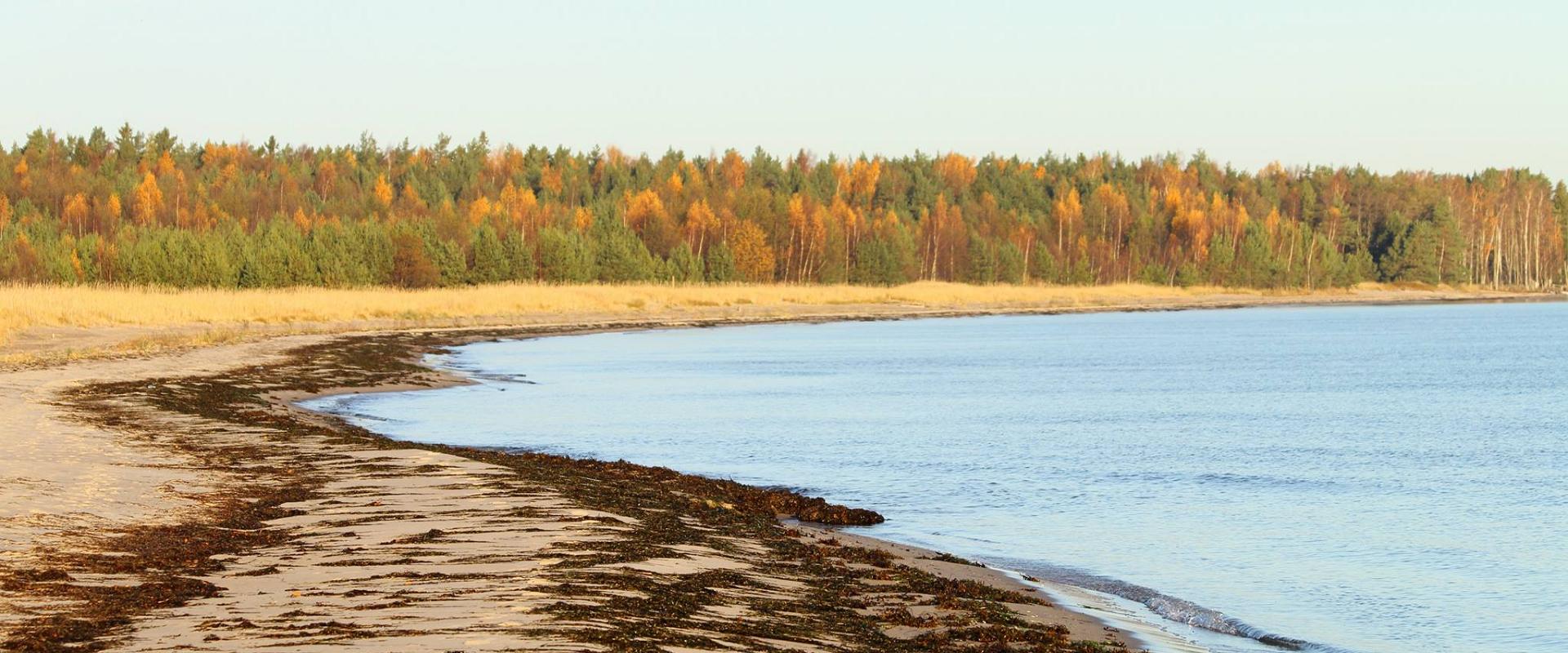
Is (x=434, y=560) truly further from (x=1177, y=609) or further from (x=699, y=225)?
(x=699, y=225)

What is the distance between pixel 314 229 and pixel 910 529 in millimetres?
78425

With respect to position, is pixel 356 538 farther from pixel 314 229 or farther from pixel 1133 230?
pixel 1133 230

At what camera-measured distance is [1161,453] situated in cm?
2817

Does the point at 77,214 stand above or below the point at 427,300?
above

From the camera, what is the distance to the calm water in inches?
600

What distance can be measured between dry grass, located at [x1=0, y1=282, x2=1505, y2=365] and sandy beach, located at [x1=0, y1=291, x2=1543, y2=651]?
19653mm

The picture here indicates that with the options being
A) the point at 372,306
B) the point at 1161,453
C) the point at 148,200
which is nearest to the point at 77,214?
the point at 148,200

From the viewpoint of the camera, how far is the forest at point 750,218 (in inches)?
3755

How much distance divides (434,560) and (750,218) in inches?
4631

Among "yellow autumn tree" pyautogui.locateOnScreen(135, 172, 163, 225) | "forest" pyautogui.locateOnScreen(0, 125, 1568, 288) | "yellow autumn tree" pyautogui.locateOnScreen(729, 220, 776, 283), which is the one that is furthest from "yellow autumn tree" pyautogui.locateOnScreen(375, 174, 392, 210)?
"yellow autumn tree" pyautogui.locateOnScreen(729, 220, 776, 283)

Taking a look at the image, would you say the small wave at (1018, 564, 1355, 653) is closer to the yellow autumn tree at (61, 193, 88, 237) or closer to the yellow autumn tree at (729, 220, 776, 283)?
the yellow autumn tree at (729, 220, 776, 283)

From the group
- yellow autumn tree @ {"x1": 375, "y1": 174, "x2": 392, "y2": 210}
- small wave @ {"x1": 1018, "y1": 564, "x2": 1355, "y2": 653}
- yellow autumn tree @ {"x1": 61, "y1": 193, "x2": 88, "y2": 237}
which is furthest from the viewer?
yellow autumn tree @ {"x1": 375, "y1": 174, "x2": 392, "y2": 210}

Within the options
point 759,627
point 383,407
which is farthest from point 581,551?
point 383,407

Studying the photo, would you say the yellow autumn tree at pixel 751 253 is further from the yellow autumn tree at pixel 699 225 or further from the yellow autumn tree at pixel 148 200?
the yellow autumn tree at pixel 148 200
